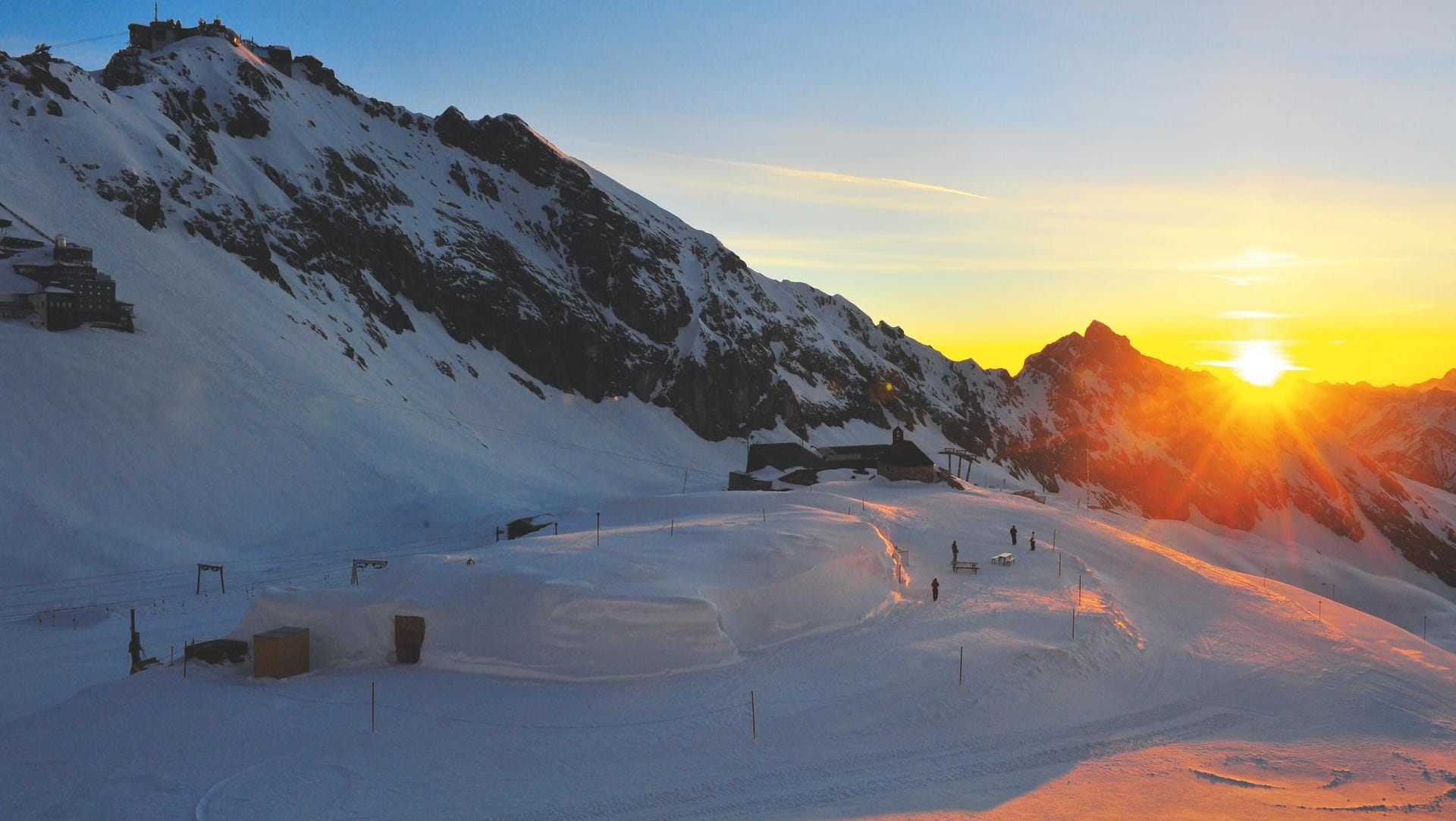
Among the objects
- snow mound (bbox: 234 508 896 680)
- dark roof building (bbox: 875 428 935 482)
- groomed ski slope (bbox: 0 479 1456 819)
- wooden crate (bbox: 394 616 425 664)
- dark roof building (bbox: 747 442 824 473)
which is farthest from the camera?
dark roof building (bbox: 747 442 824 473)

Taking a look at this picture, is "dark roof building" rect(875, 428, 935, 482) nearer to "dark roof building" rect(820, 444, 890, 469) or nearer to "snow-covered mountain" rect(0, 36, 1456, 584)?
"dark roof building" rect(820, 444, 890, 469)

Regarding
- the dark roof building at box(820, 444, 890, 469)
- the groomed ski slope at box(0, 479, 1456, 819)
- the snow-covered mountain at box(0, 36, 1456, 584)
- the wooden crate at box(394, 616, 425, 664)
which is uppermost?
the snow-covered mountain at box(0, 36, 1456, 584)

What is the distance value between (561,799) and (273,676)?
13388mm

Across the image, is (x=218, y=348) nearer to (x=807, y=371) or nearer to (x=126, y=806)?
(x=126, y=806)

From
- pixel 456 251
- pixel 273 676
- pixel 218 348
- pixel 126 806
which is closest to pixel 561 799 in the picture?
pixel 126 806

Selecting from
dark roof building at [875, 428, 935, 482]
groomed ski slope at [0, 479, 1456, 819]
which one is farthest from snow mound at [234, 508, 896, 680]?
dark roof building at [875, 428, 935, 482]

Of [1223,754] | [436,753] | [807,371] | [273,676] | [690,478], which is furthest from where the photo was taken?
[807,371]

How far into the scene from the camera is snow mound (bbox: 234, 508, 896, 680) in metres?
30.1

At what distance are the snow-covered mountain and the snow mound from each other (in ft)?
79.8

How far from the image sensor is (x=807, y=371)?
157 meters

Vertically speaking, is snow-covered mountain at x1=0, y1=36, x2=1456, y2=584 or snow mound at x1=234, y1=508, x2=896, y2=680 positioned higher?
snow-covered mountain at x1=0, y1=36, x2=1456, y2=584

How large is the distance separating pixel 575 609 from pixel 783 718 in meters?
8.38

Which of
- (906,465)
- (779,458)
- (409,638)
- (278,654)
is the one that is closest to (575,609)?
(409,638)

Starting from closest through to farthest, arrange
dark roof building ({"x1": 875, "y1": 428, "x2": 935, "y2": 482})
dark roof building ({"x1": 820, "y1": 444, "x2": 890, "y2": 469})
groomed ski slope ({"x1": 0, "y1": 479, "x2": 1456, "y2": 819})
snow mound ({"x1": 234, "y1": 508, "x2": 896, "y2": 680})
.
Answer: groomed ski slope ({"x1": 0, "y1": 479, "x2": 1456, "y2": 819}) → snow mound ({"x1": 234, "y1": 508, "x2": 896, "y2": 680}) → dark roof building ({"x1": 875, "y1": 428, "x2": 935, "y2": 482}) → dark roof building ({"x1": 820, "y1": 444, "x2": 890, "y2": 469})
